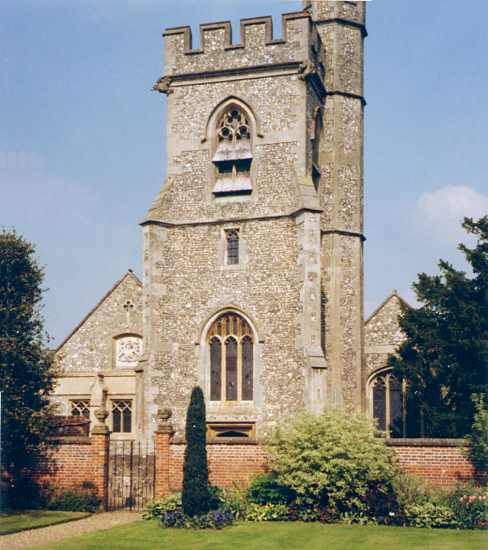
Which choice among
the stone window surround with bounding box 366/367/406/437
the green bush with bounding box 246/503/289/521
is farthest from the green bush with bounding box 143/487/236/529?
the stone window surround with bounding box 366/367/406/437

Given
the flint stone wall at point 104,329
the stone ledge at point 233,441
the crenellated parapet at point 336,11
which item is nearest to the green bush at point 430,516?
the stone ledge at point 233,441

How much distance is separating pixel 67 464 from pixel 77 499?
97cm

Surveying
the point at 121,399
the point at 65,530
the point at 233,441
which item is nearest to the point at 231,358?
the point at 233,441

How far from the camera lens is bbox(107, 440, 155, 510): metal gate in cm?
2344

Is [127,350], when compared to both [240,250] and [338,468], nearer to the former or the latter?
[240,250]

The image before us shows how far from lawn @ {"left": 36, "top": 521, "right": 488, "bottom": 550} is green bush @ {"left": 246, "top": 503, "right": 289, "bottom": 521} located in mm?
658

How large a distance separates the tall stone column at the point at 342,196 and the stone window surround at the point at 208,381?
9.36 feet

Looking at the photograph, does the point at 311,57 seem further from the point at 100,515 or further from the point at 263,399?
the point at 100,515

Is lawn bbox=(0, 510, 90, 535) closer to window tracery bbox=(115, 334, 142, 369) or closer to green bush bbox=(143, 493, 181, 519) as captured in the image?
green bush bbox=(143, 493, 181, 519)

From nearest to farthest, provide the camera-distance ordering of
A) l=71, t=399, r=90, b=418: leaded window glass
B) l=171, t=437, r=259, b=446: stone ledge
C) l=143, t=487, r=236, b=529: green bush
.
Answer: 1. l=143, t=487, r=236, b=529: green bush
2. l=171, t=437, r=259, b=446: stone ledge
3. l=71, t=399, r=90, b=418: leaded window glass

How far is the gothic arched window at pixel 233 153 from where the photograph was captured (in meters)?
28.1

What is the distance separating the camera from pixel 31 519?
21141 mm

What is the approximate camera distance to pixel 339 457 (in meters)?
20.6

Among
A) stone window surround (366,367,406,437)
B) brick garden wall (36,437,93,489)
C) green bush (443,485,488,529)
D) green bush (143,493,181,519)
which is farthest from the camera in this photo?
stone window surround (366,367,406,437)
